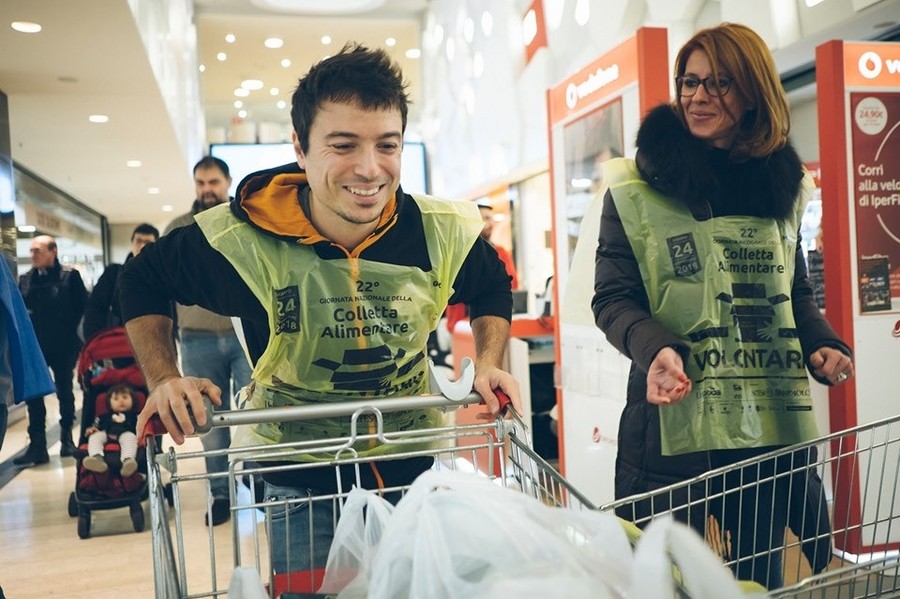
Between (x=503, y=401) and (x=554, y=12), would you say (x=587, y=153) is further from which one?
(x=554, y=12)

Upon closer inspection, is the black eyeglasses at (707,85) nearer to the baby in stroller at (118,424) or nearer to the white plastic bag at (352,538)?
the white plastic bag at (352,538)

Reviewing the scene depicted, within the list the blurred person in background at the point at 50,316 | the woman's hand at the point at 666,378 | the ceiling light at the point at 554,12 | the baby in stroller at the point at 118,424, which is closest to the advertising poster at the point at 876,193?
the woman's hand at the point at 666,378

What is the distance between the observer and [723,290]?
5.94 feet

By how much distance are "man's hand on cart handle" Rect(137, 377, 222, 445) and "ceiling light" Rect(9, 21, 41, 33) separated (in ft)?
16.7

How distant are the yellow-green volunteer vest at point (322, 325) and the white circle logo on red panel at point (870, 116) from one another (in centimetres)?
245

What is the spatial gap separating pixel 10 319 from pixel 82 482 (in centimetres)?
174

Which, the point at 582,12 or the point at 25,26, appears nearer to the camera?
the point at 25,26

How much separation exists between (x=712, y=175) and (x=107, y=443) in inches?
146

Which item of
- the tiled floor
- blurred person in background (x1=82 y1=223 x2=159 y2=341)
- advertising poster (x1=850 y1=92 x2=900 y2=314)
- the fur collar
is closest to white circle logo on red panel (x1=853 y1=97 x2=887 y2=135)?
advertising poster (x1=850 y1=92 x2=900 y2=314)

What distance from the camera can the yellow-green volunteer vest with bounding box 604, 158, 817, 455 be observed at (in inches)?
71.1

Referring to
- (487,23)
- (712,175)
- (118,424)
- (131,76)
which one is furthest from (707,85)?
(487,23)

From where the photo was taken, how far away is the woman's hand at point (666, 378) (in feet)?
5.25

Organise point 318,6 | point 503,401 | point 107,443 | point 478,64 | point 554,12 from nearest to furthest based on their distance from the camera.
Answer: point 503,401 < point 107,443 < point 554,12 < point 478,64 < point 318,6

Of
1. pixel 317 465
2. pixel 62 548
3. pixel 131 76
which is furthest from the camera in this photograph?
pixel 131 76
